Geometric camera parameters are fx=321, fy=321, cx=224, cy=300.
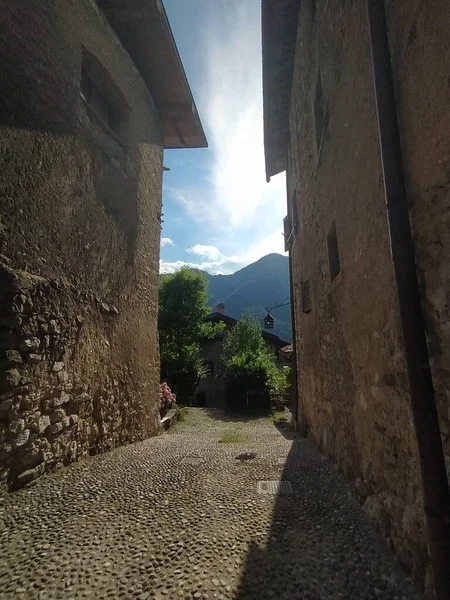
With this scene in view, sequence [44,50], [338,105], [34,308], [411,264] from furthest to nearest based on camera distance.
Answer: [44,50]
[338,105]
[34,308]
[411,264]

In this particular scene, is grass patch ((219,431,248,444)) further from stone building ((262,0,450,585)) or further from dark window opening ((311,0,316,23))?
dark window opening ((311,0,316,23))

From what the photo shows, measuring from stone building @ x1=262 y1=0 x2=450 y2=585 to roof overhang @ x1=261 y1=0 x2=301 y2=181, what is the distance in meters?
0.61

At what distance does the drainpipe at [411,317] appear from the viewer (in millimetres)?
1652

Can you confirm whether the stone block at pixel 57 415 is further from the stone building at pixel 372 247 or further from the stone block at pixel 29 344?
the stone building at pixel 372 247

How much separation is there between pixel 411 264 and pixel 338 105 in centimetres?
247

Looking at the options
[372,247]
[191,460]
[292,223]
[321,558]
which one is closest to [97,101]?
[292,223]

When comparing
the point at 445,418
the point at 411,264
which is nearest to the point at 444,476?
the point at 445,418

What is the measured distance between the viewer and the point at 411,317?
191 cm

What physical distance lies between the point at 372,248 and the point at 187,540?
8.30ft

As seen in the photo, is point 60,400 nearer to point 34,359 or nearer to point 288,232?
point 34,359

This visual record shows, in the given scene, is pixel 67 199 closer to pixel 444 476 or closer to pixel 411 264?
pixel 411 264

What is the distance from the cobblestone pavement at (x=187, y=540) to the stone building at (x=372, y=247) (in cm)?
34

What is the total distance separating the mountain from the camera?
116 metres

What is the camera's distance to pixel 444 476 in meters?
1.71
